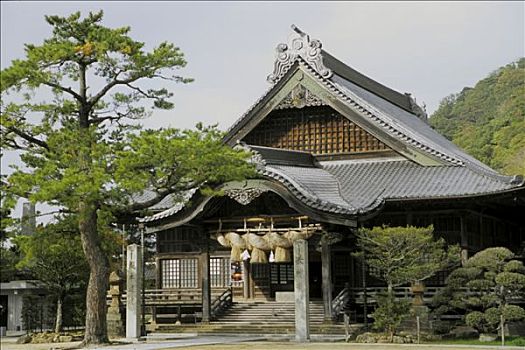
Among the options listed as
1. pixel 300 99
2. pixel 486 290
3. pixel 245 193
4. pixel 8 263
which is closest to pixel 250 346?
pixel 245 193

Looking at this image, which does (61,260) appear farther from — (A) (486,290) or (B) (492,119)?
(B) (492,119)

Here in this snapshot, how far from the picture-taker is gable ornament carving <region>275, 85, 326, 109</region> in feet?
110

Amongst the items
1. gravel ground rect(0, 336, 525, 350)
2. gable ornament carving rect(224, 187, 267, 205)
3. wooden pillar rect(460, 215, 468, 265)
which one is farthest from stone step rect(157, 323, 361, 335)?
wooden pillar rect(460, 215, 468, 265)

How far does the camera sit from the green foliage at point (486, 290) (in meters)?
24.6

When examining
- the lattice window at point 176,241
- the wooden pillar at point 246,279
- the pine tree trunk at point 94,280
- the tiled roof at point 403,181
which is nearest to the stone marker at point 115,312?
the lattice window at point 176,241

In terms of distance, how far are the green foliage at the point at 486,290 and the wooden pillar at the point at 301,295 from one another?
15.3 ft

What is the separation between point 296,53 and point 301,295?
12.3 m

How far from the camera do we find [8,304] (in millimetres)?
43688

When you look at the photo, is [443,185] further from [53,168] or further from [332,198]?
[53,168]

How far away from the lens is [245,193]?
91.2 ft

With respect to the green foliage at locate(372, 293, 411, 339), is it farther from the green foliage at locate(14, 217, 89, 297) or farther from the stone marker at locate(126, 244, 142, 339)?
the green foliage at locate(14, 217, 89, 297)

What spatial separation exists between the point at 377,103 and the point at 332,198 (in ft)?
32.1

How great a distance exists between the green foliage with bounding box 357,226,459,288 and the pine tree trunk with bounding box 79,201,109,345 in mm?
8026

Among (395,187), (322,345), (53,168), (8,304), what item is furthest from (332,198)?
(8,304)
